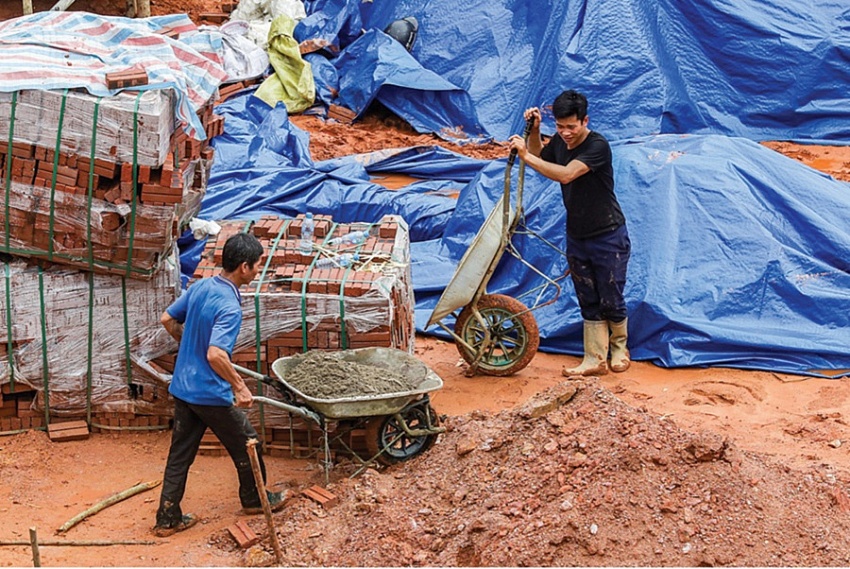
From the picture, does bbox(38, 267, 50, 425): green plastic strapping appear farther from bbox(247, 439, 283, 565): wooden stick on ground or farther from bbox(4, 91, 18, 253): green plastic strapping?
bbox(247, 439, 283, 565): wooden stick on ground

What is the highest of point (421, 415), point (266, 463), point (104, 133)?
point (104, 133)

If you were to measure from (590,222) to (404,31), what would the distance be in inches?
325

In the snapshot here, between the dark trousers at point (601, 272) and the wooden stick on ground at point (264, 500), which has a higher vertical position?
the dark trousers at point (601, 272)

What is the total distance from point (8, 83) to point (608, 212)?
373 centimetres

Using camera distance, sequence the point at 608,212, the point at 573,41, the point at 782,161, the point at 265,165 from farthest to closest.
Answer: the point at 573,41 → the point at 265,165 → the point at 782,161 → the point at 608,212

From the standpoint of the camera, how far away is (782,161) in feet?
28.2

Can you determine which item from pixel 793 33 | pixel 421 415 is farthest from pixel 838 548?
pixel 793 33

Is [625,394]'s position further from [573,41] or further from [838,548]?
[573,41]

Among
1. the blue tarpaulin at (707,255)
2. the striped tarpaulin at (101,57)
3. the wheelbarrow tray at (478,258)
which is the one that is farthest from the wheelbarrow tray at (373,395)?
the blue tarpaulin at (707,255)

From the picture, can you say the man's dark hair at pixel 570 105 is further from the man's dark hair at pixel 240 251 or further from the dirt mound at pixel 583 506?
the man's dark hair at pixel 240 251

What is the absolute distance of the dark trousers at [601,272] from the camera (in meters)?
6.96

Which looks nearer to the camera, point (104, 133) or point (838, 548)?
point (838, 548)

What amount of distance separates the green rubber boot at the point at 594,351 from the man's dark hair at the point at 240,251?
2994mm

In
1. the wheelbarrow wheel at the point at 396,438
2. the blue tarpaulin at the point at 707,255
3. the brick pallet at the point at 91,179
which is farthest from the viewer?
the blue tarpaulin at the point at 707,255
